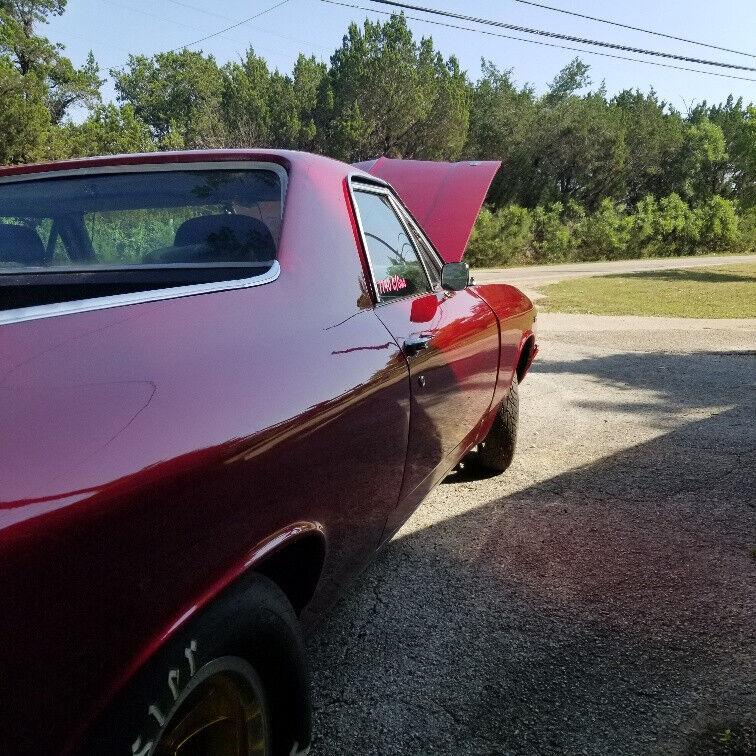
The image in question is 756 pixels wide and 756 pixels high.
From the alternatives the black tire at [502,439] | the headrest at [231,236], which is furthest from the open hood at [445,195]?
the headrest at [231,236]

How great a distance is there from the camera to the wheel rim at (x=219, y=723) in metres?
1.20

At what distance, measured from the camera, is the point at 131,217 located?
2266mm

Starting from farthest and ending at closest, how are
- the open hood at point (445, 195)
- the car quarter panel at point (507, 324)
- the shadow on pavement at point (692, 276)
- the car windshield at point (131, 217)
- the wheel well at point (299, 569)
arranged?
the shadow on pavement at point (692, 276) → the open hood at point (445, 195) → the car quarter panel at point (507, 324) → the car windshield at point (131, 217) → the wheel well at point (299, 569)

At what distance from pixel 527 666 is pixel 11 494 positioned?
74.5 inches

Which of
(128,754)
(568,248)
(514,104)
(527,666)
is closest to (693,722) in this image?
(527,666)

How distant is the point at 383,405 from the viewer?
76.4 inches

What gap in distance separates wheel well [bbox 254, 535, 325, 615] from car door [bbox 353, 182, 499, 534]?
0.62 metres

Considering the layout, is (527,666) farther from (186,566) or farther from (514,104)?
(514,104)

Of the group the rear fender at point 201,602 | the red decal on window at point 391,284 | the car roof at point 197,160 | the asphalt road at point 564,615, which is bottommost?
the asphalt road at point 564,615

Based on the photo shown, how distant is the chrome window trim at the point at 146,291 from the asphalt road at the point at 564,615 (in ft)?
4.25

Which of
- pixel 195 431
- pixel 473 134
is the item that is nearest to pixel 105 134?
pixel 473 134

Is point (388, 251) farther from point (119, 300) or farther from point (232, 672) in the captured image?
point (232, 672)

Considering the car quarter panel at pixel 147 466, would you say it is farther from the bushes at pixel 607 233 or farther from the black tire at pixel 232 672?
the bushes at pixel 607 233

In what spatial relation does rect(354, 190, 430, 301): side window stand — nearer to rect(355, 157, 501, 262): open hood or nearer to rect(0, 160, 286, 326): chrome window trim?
rect(0, 160, 286, 326): chrome window trim
